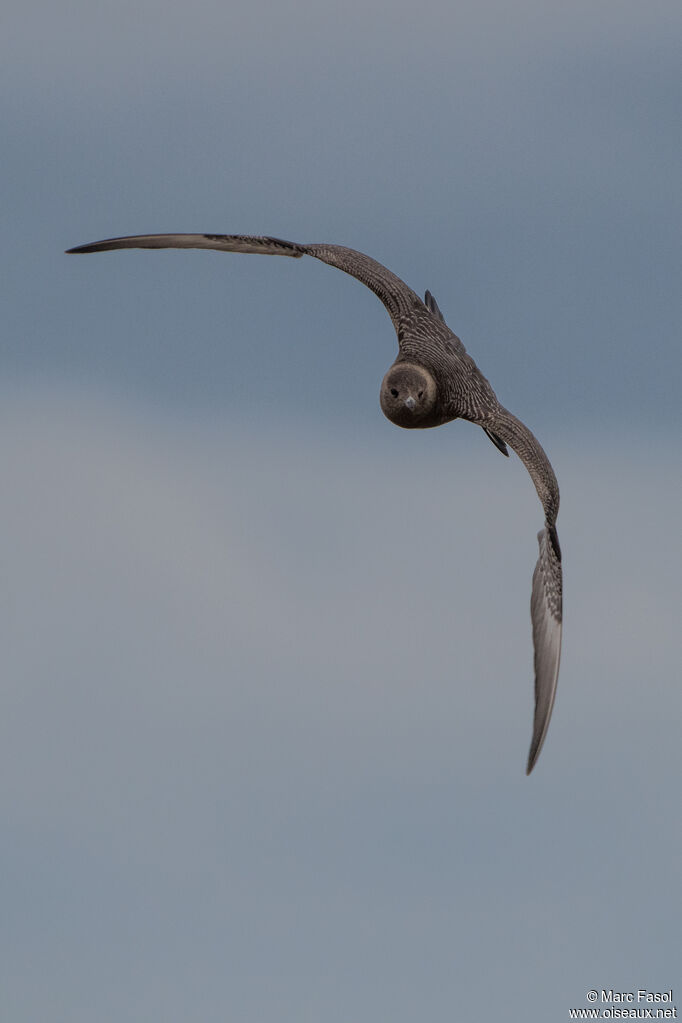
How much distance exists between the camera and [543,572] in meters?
21.1

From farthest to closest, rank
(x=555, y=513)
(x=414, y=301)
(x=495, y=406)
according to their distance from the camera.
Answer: (x=414, y=301) → (x=495, y=406) → (x=555, y=513)

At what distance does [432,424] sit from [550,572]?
8.52 ft

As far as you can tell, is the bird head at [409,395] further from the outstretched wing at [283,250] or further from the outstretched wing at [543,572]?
the outstretched wing at [283,250]

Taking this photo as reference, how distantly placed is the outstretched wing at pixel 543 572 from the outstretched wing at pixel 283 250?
111 inches

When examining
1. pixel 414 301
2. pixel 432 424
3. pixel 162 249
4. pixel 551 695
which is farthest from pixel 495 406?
pixel 162 249

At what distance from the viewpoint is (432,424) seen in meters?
21.7

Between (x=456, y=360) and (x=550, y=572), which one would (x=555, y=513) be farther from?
(x=456, y=360)

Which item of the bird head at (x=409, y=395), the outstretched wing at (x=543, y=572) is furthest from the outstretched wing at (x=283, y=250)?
the outstretched wing at (x=543, y=572)

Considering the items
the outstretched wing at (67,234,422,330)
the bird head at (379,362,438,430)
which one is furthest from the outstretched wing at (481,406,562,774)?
the outstretched wing at (67,234,422,330)

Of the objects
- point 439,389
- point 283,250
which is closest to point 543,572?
point 439,389

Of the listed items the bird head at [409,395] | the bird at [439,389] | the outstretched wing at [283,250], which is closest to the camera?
the bird at [439,389]

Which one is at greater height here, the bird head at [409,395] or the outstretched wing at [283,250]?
the outstretched wing at [283,250]

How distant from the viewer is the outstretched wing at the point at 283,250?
76.1ft

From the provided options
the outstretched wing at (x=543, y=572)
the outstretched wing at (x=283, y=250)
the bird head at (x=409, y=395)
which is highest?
the outstretched wing at (x=283, y=250)
